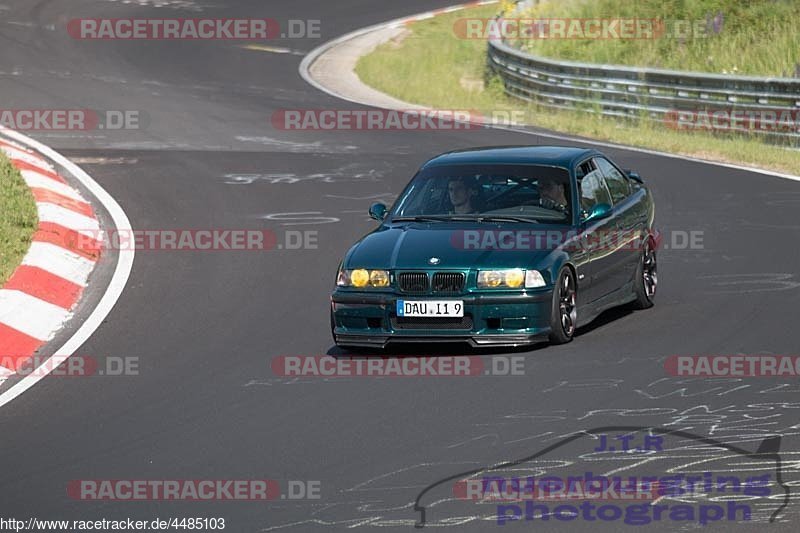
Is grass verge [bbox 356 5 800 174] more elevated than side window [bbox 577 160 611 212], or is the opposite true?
side window [bbox 577 160 611 212]

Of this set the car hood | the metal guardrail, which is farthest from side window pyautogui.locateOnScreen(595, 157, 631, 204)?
the metal guardrail

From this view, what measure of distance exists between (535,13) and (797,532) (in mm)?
30731

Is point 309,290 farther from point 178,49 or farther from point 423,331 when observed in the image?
point 178,49

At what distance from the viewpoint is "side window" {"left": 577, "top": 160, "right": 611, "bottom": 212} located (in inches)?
473

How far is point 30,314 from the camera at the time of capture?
12219 mm

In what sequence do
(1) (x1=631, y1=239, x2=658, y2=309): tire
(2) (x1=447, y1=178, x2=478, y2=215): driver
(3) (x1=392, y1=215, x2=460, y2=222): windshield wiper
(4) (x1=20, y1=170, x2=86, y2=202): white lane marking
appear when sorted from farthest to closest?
1. (4) (x1=20, y1=170, x2=86, y2=202): white lane marking
2. (1) (x1=631, y1=239, x2=658, y2=309): tire
3. (2) (x1=447, y1=178, x2=478, y2=215): driver
4. (3) (x1=392, y1=215, x2=460, y2=222): windshield wiper

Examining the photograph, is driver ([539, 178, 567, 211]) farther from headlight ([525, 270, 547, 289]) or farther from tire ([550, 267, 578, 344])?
headlight ([525, 270, 547, 289])

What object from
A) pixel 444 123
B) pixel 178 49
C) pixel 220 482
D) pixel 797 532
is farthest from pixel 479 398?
pixel 178 49

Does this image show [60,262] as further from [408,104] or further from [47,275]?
[408,104]

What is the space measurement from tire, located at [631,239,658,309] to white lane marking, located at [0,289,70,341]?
15.4 ft

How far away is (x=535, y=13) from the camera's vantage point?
120 ft

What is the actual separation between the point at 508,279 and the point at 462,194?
1.35 m

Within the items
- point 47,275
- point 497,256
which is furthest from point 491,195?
point 47,275

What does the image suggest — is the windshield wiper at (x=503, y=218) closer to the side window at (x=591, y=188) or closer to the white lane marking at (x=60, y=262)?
the side window at (x=591, y=188)
